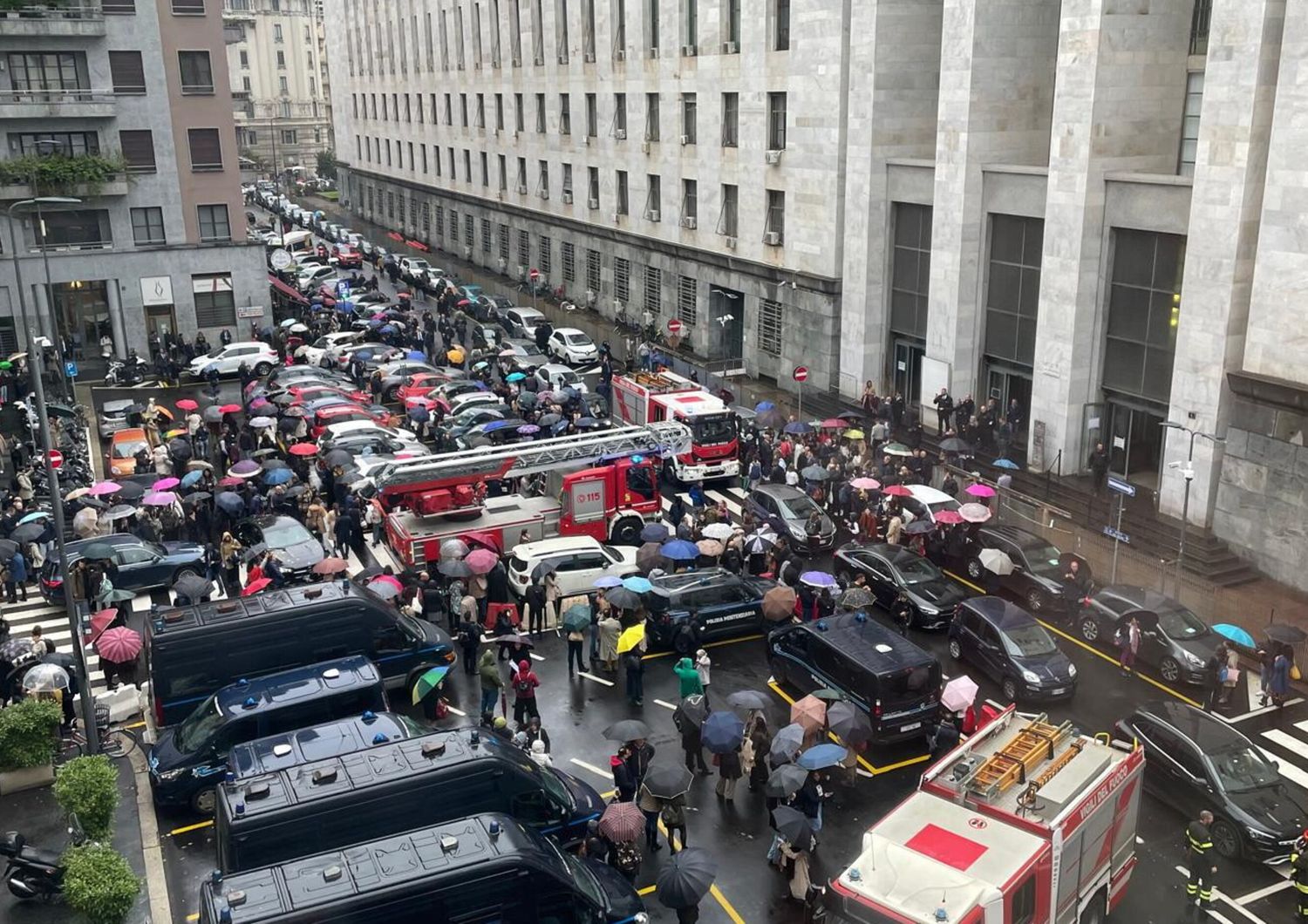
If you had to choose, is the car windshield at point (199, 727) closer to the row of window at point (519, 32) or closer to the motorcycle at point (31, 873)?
the motorcycle at point (31, 873)

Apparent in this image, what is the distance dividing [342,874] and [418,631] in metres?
10.2

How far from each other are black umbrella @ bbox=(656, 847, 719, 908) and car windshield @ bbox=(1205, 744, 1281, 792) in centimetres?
889

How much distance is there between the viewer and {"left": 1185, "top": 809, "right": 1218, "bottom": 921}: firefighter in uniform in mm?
16375

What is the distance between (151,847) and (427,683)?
5.21 m

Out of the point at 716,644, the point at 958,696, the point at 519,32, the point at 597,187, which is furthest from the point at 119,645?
the point at 519,32

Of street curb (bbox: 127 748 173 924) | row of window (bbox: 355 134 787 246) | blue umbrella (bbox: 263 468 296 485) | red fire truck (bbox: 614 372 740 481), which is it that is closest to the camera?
street curb (bbox: 127 748 173 924)

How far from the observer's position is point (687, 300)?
5484 cm

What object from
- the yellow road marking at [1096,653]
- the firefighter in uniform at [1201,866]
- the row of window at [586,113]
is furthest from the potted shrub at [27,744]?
the row of window at [586,113]

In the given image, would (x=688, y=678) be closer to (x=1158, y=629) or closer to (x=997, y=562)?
(x=997, y=562)

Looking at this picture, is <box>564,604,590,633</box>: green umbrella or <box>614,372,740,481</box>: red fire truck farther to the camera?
<box>614,372,740,481</box>: red fire truck

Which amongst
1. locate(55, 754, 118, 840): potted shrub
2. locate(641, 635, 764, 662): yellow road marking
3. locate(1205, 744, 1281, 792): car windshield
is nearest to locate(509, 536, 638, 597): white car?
locate(641, 635, 764, 662): yellow road marking

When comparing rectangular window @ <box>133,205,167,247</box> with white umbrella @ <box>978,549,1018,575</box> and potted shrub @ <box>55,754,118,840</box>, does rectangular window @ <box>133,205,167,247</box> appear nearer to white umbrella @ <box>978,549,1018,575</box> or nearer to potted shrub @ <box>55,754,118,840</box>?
potted shrub @ <box>55,754,118,840</box>

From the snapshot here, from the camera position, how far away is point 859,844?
18.9 metres

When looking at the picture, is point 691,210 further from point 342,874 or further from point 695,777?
point 342,874
